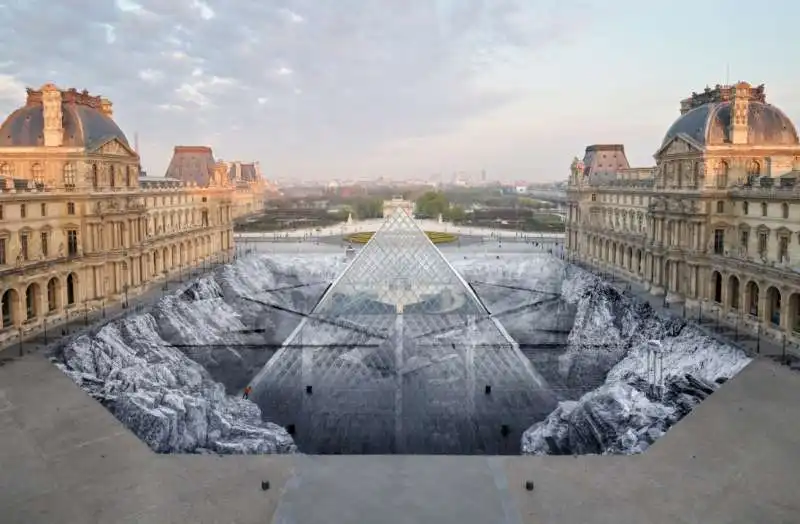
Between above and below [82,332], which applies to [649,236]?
above

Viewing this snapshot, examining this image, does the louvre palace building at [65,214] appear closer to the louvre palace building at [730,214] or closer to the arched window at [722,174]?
the louvre palace building at [730,214]

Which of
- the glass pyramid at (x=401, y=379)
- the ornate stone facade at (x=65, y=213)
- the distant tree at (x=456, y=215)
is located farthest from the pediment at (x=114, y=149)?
the distant tree at (x=456, y=215)

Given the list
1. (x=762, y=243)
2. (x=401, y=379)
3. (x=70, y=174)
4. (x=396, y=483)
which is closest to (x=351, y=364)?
(x=401, y=379)

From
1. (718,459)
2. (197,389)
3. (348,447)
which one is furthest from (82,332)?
(718,459)

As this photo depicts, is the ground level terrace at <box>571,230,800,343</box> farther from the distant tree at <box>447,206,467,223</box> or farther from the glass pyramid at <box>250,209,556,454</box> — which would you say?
the distant tree at <box>447,206,467,223</box>

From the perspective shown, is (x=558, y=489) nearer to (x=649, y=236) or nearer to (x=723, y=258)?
(x=723, y=258)

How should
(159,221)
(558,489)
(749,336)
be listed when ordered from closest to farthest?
1. (558,489)
2. (749,336)
3. (159,221)
